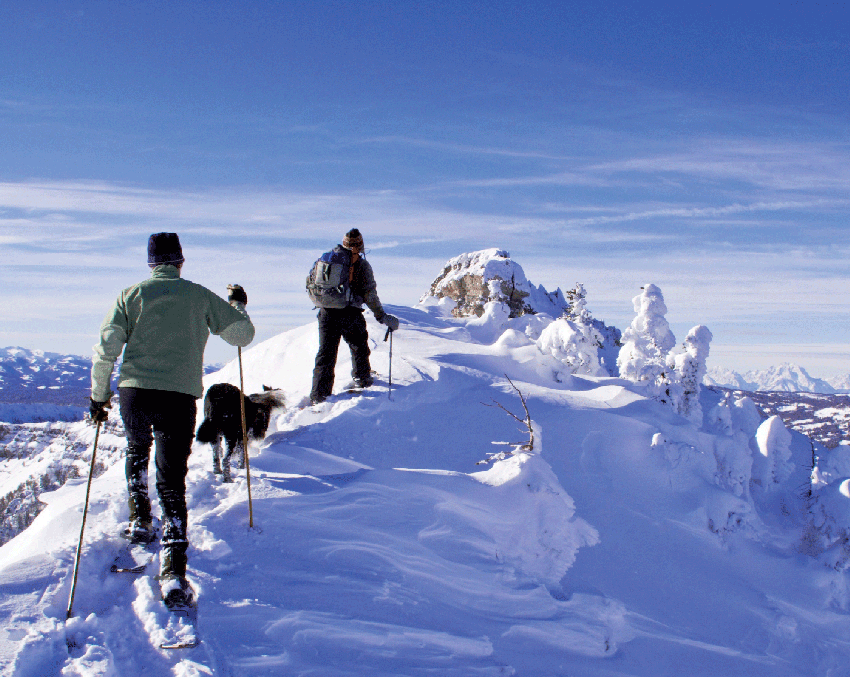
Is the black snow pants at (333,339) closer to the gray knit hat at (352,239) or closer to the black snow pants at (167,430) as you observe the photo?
the gray knit hat at (352,239)

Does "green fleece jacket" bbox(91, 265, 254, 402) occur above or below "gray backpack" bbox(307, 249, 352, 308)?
below

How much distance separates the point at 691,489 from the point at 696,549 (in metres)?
1.66

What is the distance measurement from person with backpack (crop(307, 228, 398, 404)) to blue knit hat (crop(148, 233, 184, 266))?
5120 millimetres

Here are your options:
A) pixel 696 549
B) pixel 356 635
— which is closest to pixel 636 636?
pixel 356 635

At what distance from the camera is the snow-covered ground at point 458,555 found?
3.52 meters

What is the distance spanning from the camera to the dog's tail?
630 cm

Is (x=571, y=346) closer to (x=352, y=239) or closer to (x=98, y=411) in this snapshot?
(x=352, y=239)

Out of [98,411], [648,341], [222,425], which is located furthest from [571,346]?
[98,411]

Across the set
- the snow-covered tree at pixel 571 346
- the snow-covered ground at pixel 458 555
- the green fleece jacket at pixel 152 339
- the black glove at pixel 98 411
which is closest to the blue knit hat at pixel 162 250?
the green fleece jacket at pixel 152 339

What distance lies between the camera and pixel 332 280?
9.31 m

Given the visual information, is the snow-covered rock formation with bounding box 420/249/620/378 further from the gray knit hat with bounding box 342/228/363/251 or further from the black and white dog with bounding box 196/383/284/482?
the black and white dog with bounding box 196/383/284/482

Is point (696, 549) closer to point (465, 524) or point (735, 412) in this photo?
point (465, 524)

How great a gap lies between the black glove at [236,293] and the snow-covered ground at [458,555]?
1845 millimetres

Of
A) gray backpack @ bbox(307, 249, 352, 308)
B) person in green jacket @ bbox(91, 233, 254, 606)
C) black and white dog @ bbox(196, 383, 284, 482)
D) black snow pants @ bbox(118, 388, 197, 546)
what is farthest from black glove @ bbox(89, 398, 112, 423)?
gray backpack @ bbox(307, 249, 352, 308)
